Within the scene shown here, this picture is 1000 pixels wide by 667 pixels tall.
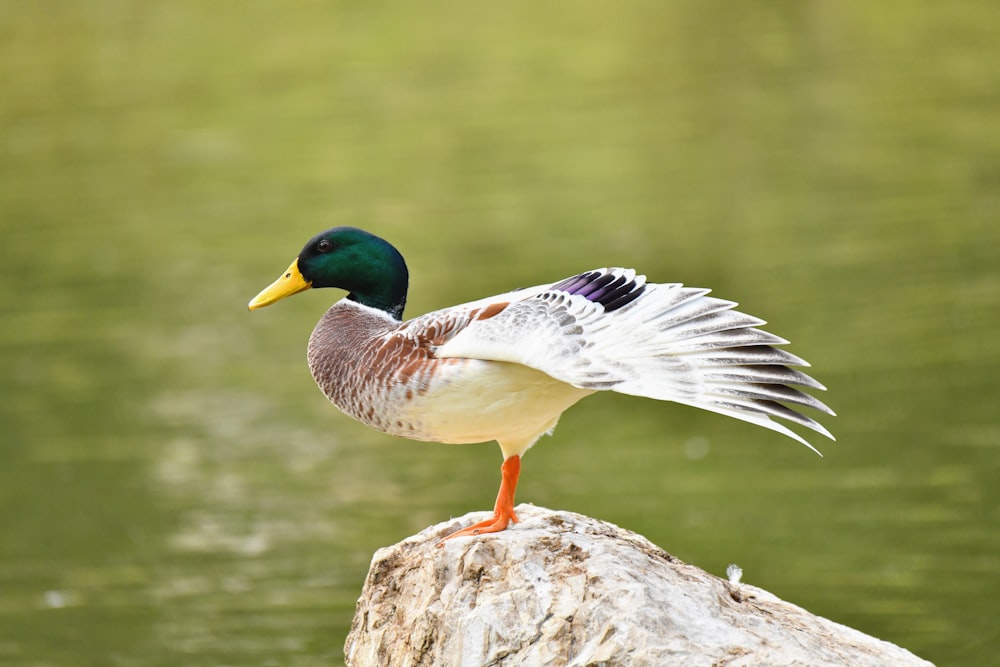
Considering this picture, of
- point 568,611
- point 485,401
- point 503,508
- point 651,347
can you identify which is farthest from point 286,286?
point 568,611

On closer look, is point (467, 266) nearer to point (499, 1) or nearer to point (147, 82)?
point (147, 82)

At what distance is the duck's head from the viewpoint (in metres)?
6.74

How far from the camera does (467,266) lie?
17234 millimetres

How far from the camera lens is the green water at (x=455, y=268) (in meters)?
11.3

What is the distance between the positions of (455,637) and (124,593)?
5960 millimetres

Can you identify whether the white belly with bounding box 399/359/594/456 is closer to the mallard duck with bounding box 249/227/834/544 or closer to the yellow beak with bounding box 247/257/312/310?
the mallard duck with bounding box 249/227/834/544

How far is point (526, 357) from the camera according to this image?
19.1 ft

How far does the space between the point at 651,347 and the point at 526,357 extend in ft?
1.53

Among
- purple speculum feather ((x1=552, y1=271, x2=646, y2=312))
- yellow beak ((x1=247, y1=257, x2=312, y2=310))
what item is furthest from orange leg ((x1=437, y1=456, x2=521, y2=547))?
yellow beak ((x1=247, y1=257, x2=312, y2=310))

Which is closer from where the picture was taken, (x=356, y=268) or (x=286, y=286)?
(x=356, y=268)

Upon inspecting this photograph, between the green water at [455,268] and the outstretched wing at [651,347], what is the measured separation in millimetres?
4693

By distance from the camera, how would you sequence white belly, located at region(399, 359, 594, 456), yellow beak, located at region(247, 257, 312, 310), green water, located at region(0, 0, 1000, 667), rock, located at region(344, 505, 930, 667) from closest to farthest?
1. rock, located at region(344, 505, 930, 667)
2. white belly, located at region(399, 359, 594, 456)
3. yellow beak, located at region(247, 257, 312, 310)
4. green water, located at region(0, 0, 1000, 667)

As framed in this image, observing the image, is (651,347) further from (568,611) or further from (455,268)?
(455,268)

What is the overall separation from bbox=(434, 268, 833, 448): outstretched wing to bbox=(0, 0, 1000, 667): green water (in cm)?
469
